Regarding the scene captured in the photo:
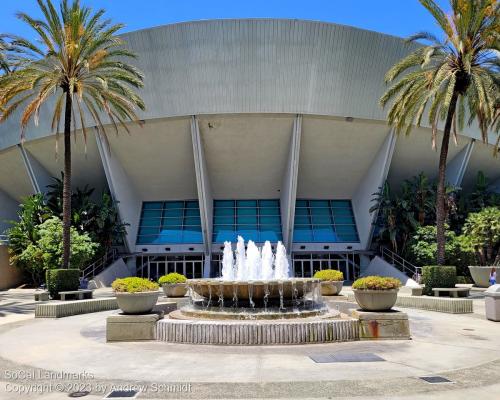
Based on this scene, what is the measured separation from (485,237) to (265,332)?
903 inches

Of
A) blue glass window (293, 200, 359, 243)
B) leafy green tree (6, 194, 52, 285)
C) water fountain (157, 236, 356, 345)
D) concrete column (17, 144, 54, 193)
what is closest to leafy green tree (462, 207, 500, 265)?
blue glass window (293, 200, 359, 243)

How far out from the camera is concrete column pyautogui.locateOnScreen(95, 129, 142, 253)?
1218 inches

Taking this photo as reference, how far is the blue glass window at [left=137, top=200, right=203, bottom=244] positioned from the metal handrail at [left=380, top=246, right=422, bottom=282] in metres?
14.3

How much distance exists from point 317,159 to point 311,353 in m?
25.9

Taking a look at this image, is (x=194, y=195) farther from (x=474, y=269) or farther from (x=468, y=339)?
(x=468, y=339)

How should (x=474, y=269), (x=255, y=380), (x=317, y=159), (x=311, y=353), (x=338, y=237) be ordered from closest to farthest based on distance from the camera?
(x=255, y=380), (x=311, y=353), (x=474, y=269), (x=317, y=159), (x=338, y=237)

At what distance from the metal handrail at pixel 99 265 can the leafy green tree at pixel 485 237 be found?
2433 cm

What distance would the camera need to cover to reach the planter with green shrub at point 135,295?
9.73m

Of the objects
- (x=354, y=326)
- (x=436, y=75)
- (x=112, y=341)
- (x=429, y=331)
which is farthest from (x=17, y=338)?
(x=436, y=75)

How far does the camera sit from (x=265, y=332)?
29.9 feet

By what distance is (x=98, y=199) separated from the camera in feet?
117

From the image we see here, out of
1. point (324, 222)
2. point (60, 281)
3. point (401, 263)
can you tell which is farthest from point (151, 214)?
point (401, 263)

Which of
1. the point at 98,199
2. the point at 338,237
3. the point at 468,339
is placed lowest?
the point at 468,339

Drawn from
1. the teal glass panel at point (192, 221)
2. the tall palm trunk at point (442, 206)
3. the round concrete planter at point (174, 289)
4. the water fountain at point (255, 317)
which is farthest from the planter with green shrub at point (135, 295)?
the teal glass panel at point (192, 221)
